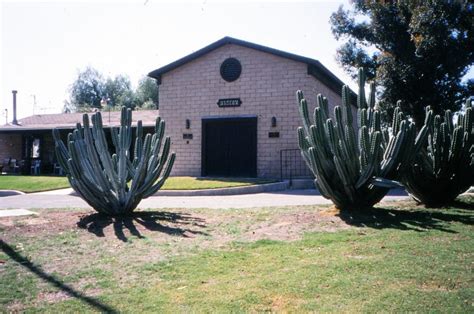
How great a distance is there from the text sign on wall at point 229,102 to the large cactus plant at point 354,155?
33.0 feet

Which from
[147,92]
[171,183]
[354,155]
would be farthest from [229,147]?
[147,92]

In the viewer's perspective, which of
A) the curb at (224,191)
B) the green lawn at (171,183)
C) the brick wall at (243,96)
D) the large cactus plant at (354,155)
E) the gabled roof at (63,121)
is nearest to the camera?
the large cactus plant at (354,155)

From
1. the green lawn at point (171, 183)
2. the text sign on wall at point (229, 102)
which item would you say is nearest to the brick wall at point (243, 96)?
the text sign on wall at point (229, 102)

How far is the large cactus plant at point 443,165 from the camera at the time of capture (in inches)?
350

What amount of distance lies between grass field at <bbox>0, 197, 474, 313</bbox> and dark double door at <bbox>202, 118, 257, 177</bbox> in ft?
32.7

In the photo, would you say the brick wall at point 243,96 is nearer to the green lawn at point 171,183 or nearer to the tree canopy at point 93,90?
the green lawn at point 171,183

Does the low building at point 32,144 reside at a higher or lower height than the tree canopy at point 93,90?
lower

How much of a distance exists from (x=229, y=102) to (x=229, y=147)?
1986 millimetres

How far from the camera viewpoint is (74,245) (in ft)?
20.1

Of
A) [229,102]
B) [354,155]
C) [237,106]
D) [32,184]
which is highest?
[229,102]

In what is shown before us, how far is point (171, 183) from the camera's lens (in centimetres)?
1580

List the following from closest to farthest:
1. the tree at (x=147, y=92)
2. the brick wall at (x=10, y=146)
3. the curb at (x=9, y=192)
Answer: the curb at (x=9, y=192), the brick wall at (x=10, y=146), the tree at (x=147, y=92)

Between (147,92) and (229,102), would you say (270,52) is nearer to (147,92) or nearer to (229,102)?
(229,102)

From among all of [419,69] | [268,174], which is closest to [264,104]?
[268,174]
